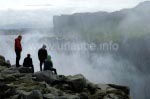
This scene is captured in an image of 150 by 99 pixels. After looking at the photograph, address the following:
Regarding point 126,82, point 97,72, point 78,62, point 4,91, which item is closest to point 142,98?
point 126,82

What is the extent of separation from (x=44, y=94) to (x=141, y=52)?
546 ft

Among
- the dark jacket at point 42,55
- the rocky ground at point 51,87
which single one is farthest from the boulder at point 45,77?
the dark jacket at point 42,55

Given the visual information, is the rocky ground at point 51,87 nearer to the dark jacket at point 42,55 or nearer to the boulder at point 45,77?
the boulder at point 45,77

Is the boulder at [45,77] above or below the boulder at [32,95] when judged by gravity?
above

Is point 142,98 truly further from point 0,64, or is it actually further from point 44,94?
point 44,94

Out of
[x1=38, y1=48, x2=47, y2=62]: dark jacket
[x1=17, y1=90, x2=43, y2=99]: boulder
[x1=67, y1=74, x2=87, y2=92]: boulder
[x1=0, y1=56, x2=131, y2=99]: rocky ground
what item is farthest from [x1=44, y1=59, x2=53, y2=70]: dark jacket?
[x1=17, y1=90, x2=43, y2=99]: boulder

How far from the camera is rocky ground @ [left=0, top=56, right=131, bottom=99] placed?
70.1 ft

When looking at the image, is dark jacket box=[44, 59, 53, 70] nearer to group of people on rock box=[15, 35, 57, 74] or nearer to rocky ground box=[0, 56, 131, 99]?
group of people on rock box=[15, 35, 57, 74]

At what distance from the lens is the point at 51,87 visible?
22.9m

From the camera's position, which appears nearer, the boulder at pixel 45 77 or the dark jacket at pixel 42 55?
the boulder at pixel 45 77

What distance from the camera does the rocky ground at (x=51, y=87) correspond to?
21352 millimetres

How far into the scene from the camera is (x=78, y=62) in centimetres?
19525

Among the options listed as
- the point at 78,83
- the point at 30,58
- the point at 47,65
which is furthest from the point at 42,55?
the point at 78,83

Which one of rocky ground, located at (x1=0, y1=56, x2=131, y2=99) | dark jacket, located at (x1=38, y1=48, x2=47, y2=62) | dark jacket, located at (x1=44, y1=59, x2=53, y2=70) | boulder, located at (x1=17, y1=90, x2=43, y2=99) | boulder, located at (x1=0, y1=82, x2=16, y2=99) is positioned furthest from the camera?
dark jacket, located at (x1=38, y1=48, x2=47, y2=62)
